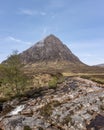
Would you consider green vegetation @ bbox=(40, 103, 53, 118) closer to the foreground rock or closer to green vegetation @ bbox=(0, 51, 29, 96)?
the foreground rock

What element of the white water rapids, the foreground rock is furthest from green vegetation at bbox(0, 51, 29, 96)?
the foreground rock

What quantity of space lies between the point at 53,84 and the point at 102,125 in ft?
171

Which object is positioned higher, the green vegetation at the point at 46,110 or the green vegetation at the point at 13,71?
the green vegetation at the point at 13,71

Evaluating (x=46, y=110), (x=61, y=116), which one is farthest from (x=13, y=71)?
Answer: (x=61, y=116)

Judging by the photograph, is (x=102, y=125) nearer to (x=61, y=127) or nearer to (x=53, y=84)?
(x=61, y=127)

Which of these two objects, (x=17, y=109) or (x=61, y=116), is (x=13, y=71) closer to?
(x=17, y=109)

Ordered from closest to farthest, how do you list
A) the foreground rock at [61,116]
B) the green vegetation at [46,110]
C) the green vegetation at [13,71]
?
the foreground rock at [61,116]
the green vegetation at [46,110]
the green vegetation at [13,71]

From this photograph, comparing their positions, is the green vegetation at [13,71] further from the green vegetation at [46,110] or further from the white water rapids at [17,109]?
the green vegetation at [46,110]

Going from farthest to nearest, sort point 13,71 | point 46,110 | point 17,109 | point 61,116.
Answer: point 13,71, point 17,109, point 46,110, point 61,116

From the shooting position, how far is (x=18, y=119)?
47031 mm

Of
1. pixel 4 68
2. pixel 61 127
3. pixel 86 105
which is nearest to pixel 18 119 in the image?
pixel 61 127

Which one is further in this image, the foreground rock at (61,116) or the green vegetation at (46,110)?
the green vegetation at (46,110)

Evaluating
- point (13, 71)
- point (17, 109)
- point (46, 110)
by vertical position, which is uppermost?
point (13, 71)

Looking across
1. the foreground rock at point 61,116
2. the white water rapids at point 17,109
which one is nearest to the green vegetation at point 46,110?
the foreground rock at point 61,116
